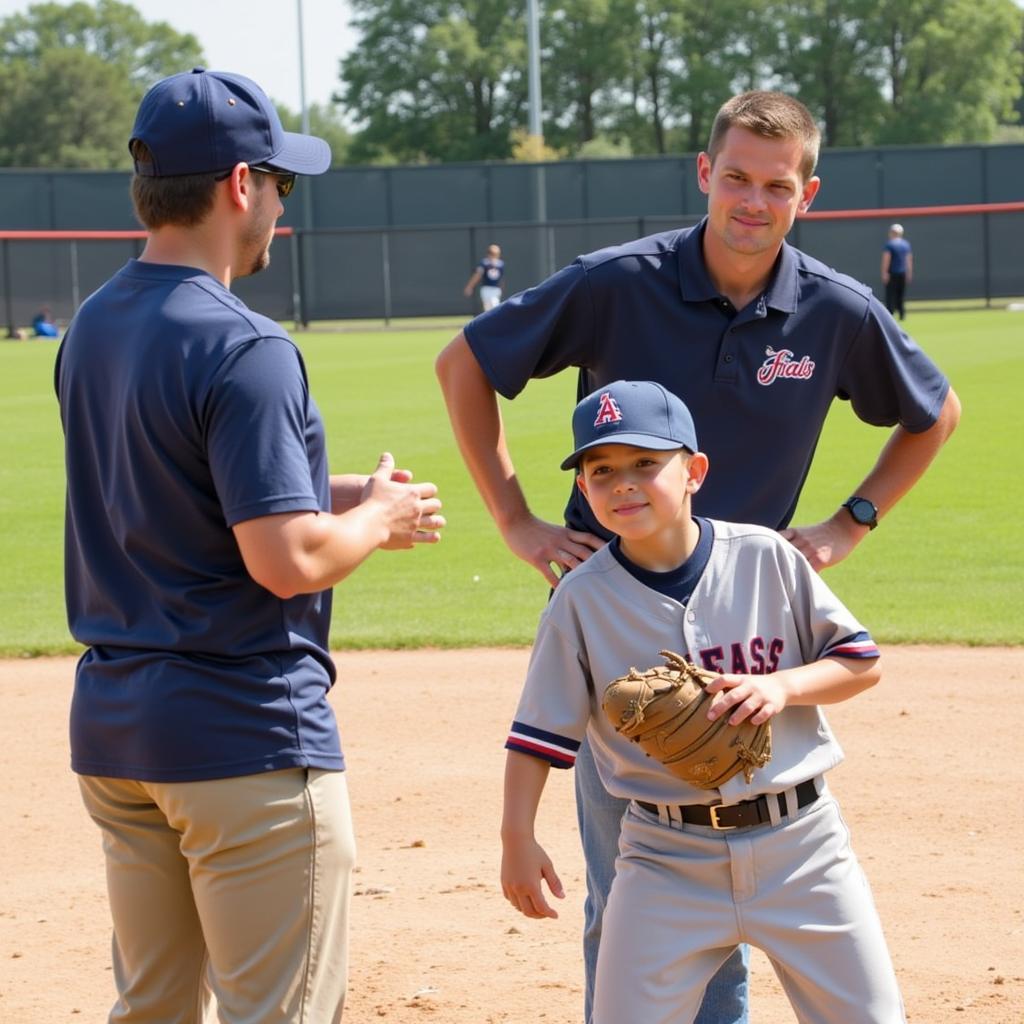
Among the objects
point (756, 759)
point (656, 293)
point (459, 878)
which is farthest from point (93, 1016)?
point (656, 293)

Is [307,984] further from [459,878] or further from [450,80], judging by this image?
[450,80]

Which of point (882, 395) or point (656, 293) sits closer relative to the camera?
point (656, 293)

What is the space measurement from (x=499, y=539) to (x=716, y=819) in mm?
8188

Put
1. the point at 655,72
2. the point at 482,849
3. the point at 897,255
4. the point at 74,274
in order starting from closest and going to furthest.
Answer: the point at 482,849, the point at 897,255, the point at 74,274, the point at 655,72

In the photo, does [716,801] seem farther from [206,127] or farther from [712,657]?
[206,127]

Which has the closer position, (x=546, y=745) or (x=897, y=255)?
(x=546, y=745)

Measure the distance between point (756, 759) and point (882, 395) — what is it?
4.03 feet

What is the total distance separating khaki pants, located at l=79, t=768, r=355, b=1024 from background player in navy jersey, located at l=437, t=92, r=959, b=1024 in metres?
0.83

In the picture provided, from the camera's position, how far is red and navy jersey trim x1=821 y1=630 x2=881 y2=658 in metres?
3.06

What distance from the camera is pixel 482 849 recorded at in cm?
536

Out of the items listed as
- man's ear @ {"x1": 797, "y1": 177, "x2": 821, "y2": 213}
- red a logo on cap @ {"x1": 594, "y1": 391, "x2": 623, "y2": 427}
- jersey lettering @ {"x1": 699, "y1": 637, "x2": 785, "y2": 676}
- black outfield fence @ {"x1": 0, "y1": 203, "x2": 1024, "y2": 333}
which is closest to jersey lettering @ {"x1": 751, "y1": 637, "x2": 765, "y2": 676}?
jersey lettering @ {"x1": 699, "y1": 637, "x2": 785, "y2": 676}

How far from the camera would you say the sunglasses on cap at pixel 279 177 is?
2.78 meters

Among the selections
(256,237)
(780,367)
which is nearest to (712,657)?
(780,367)

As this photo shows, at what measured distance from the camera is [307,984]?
2.78 meters
